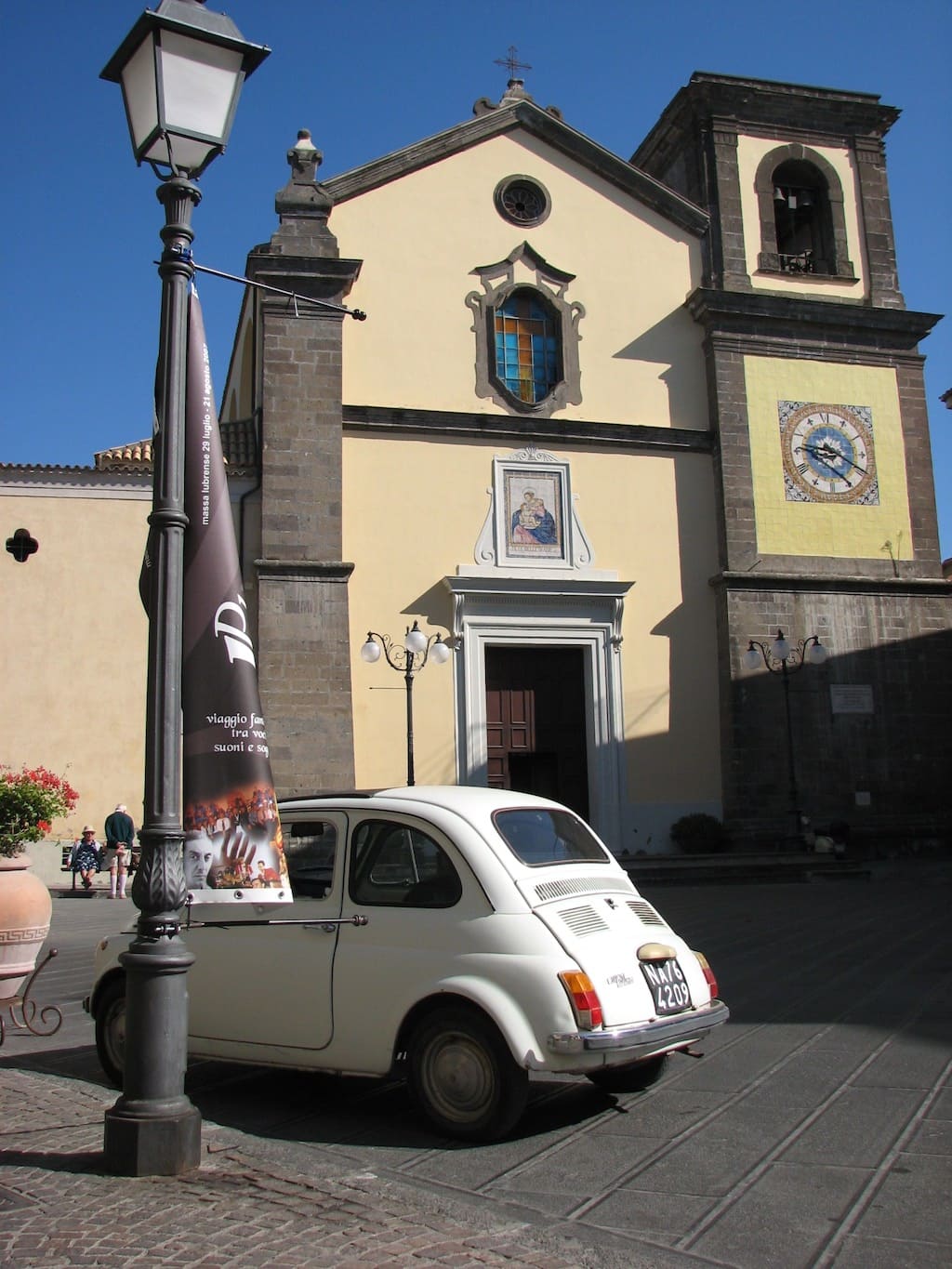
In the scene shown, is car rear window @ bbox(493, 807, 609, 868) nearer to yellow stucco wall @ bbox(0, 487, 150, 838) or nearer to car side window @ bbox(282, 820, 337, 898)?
car side window @ bbox(282, 820, 337, 898)

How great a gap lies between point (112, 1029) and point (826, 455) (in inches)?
772

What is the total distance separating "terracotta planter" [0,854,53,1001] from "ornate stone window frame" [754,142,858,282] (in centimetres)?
2015

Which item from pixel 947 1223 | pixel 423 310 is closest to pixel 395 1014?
pixel 947 1223

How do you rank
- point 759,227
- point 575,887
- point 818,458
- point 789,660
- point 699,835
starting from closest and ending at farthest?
point 575,887 < point 699,835 < point 789,660 < point 818,458 < point 759,227

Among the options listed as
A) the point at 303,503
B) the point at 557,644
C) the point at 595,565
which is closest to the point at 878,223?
the point at 595,565

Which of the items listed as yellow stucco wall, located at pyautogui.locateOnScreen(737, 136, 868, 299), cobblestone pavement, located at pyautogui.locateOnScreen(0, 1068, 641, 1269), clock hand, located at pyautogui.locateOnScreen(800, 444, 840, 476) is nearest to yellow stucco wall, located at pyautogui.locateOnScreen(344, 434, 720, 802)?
clock hand, located at pyautogui.locateOnScreen(800, 444, 840, 476)

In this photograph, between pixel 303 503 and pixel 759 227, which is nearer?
pixel 303 503

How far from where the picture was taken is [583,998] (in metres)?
5.05

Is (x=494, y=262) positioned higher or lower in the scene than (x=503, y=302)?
higher

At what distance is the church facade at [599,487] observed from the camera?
2045 centimetres

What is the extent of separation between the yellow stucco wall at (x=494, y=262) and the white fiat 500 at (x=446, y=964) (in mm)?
16124

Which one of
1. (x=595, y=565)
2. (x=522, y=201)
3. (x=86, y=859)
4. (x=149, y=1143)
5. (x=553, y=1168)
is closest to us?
(x=149, y=1143)

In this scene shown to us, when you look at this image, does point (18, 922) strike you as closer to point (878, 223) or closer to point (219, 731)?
point (219, 731)

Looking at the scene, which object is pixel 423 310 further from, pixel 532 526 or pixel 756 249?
pixel 756 249
